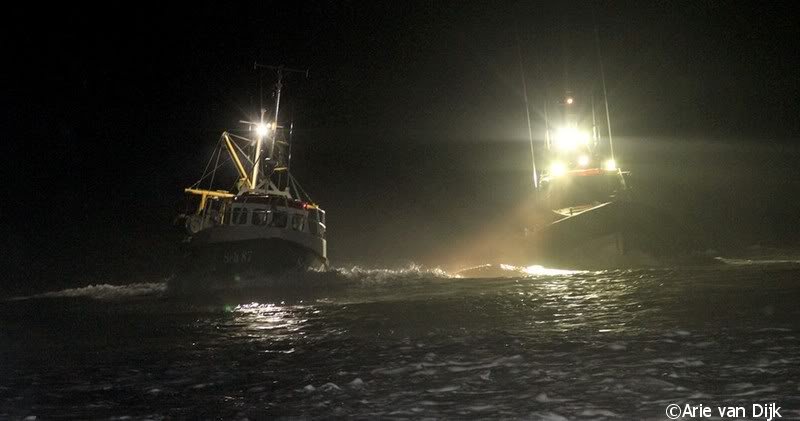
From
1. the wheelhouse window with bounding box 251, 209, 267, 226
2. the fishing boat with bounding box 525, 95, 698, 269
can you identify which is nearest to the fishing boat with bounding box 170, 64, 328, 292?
Answer: the wheelhouse window with bounding box 251, 209, 267, 226

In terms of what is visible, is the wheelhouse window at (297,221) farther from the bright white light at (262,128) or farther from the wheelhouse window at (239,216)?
the bright white light at (262,128)

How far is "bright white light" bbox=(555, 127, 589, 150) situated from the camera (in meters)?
33.3

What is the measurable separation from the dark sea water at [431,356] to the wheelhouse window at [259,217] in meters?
8.82

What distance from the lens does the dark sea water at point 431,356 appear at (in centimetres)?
592

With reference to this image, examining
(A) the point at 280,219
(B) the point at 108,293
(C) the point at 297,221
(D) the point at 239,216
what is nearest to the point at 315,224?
(C) the point at 297,221

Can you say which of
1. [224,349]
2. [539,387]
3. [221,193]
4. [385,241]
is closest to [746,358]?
[539,387]

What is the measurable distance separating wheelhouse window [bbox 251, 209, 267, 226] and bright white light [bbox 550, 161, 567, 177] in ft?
52.4

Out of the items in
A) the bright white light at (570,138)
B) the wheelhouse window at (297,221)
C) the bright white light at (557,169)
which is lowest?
the wheelhouse window at (297,221)

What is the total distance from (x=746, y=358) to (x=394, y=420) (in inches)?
164

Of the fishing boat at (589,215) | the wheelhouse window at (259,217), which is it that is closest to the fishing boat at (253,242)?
the wheelhouse window at (259,217)

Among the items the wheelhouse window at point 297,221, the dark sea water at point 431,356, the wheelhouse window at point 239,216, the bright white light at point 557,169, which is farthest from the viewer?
the bright white light at point 557,169

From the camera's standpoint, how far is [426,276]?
23.6 m

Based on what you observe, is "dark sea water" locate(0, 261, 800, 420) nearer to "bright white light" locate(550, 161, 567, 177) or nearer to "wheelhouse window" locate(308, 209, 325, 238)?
"wheelhouse window" locate(308, 209, 325, 238)

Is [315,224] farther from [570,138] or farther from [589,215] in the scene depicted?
[570,138]
